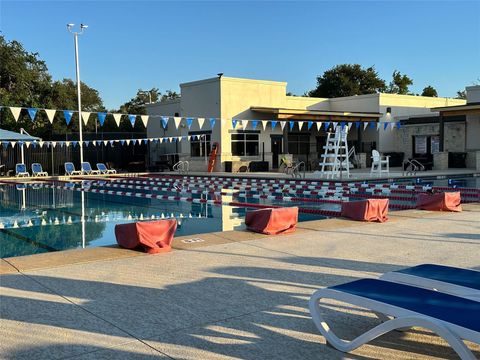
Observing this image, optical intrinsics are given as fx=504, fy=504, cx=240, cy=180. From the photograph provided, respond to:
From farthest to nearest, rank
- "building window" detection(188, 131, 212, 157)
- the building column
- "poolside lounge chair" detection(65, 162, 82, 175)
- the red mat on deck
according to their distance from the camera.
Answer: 1. "building window" detection(188, 131, 212, 157)
2. "poolside lounge chair" detection(65, 162, 82, 175)
3. the building column
4. the red mat on deck

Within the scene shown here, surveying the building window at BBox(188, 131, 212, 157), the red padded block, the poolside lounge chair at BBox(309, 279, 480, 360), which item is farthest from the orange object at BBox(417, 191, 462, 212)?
the building window at BBox(188, 131, 212, 157)

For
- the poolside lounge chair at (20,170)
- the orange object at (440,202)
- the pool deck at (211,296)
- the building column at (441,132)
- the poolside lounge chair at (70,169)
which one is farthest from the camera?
the poolside lounge chair at (70,169)

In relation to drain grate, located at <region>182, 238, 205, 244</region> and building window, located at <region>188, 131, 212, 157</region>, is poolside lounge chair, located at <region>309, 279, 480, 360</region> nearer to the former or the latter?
drain grate, located at <region>182, 238, 205, 244</region>

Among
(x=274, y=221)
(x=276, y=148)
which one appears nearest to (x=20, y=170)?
(x=276, y=148)

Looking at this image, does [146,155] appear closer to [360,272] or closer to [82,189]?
[82,189]

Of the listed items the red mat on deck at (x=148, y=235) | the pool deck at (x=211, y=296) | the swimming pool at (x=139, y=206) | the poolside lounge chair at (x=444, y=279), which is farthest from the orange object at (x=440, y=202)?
the poolside lounge chair at (x=444, y=279)

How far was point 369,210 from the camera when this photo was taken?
32.6 ft

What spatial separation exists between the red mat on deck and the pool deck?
21 centimetres

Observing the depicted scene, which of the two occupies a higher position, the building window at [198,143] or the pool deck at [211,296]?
the building window at [198,143]

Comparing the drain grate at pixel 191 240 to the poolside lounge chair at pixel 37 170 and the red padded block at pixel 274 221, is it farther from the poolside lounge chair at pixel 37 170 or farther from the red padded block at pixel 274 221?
the poolside lounge chair at pixel 37 170

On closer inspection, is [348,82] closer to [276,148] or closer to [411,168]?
[276,148]

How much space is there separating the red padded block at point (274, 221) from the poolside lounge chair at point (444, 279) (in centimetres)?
419

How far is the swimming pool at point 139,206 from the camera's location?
999 cm

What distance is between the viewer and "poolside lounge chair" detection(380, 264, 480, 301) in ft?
12.9
